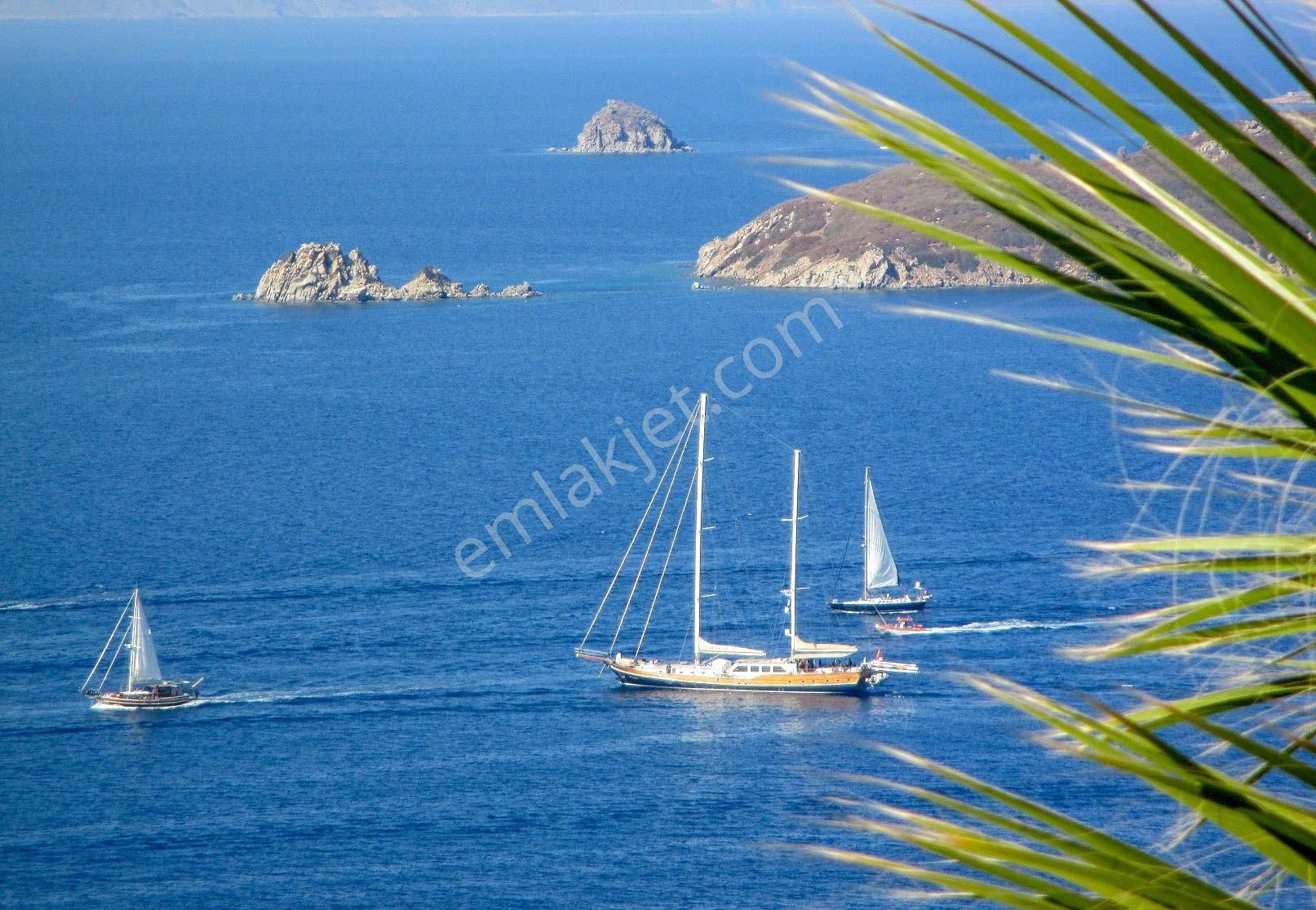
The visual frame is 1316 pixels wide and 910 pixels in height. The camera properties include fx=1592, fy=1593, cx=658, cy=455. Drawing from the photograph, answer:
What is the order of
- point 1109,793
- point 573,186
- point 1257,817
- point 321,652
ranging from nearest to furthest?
point 1257,817 < point 1109,793 < point 321,652 < point 573,186

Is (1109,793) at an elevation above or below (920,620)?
below

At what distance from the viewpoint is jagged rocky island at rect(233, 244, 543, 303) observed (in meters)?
115

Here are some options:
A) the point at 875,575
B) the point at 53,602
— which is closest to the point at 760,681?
the point at 875,575

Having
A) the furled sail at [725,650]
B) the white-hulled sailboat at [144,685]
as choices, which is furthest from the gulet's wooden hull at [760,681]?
the white-hulled sailboat at [144,685]

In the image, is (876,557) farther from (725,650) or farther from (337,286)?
(337,286)

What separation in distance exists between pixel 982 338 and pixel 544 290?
3176 centimetres

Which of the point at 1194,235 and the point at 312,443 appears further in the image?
the point at 312,443

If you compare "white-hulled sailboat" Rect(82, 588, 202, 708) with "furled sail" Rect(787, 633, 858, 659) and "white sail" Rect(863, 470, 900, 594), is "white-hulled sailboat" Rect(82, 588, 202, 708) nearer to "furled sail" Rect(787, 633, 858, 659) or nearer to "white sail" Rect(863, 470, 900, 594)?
"furled sail" Rect(787, 633, 858, 659)

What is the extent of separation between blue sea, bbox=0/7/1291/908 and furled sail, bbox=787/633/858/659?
1819 mm

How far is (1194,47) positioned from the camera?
1.94 metres

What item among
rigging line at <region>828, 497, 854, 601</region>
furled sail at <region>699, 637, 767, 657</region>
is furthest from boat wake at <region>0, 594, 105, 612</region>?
rigging line at <region>828, 497, 854, 601</region>

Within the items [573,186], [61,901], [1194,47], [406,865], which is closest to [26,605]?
[61,901]

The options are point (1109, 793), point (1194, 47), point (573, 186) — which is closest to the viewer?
point (1194, 47)

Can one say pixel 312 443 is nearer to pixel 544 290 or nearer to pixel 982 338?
pixel 544 290
